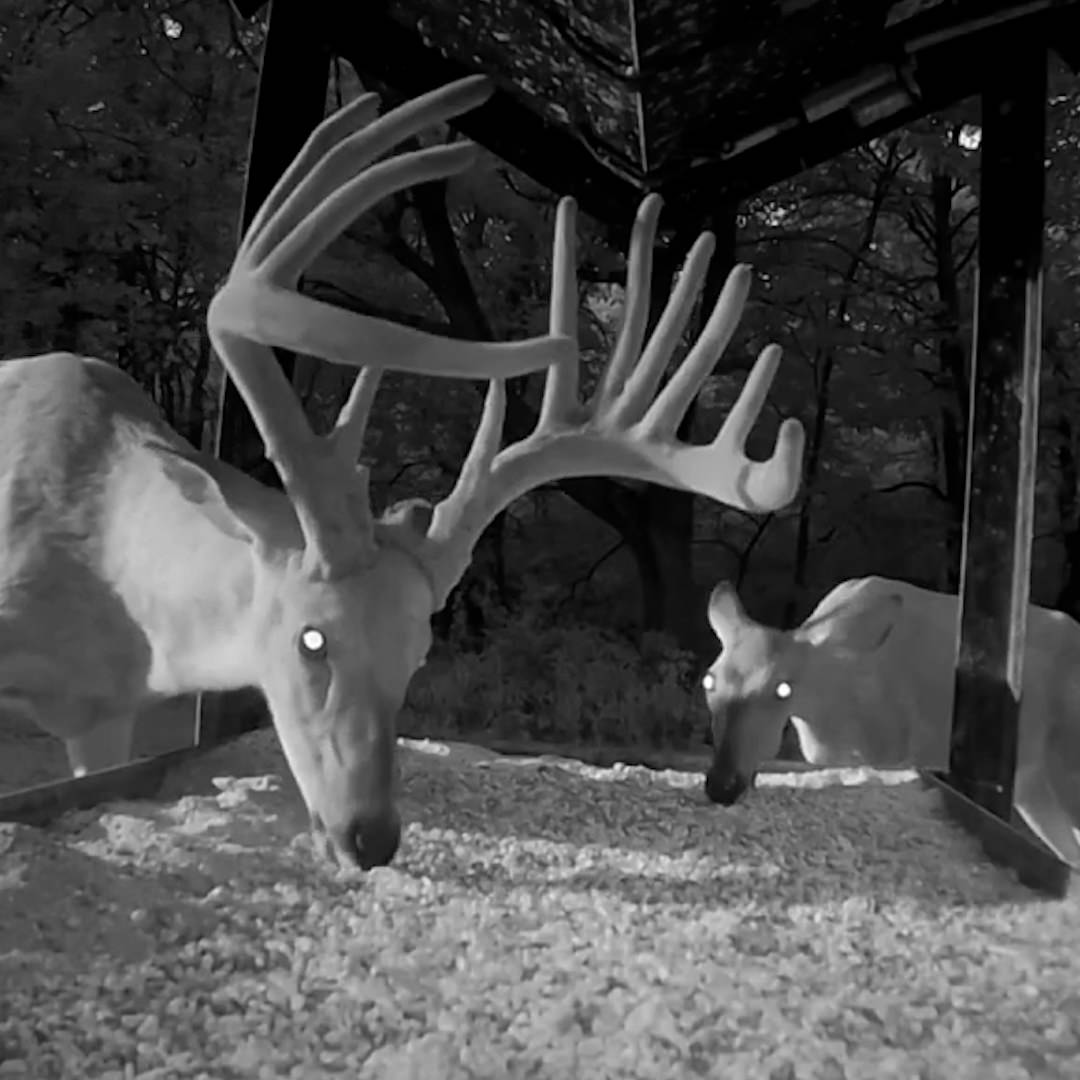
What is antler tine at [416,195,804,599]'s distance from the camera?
156 cm

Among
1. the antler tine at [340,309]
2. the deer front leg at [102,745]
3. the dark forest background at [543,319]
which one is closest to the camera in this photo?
the antler tine at [340,309]

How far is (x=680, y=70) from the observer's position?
1.93m

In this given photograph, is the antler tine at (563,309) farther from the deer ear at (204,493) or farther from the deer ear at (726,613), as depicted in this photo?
the deer ear at (726,613)

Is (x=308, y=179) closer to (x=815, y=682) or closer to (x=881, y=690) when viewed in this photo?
(x=815, y=682)

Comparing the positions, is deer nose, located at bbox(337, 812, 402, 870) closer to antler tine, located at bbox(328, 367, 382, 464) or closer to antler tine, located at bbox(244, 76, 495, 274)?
antler tine, located at bbox(328, 367, 382, 464)

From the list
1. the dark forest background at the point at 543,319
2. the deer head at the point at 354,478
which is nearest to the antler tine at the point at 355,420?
the deer head at the point at 354,478

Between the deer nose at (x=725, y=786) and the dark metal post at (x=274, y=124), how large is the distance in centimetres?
81

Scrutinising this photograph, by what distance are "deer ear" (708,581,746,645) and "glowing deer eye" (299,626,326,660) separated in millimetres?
1181

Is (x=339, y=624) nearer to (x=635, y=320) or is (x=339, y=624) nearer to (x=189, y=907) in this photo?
(x=189, y=907)

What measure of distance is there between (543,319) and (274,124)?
2518 millimetres

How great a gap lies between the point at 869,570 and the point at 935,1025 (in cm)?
423

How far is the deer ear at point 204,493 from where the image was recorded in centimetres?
155

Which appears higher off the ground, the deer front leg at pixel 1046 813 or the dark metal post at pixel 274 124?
the dark metal post at pixel 274 124

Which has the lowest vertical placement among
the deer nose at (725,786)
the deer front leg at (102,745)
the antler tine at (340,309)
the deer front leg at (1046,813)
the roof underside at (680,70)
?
the deer front leg at (1046,813)
